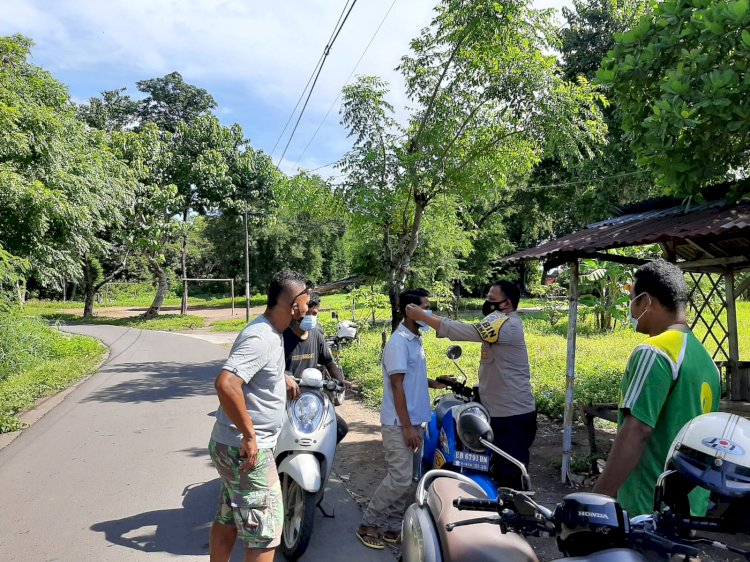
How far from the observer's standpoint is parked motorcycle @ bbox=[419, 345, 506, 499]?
3.33 meters

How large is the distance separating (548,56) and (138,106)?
2838 centimetres

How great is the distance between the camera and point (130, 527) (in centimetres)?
425

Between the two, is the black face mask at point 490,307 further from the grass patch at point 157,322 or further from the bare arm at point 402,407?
the grass patch at point 157,322

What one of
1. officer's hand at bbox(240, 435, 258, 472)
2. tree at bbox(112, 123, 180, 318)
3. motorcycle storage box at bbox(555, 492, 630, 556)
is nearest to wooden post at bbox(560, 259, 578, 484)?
officer's hand at bbox(240, 435, 258, 472)

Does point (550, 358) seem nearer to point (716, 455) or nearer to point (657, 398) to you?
point (657, 398)

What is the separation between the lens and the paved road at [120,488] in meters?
3.92

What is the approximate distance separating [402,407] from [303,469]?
79 cm

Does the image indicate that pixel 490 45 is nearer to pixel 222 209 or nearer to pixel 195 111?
pixel 222 209

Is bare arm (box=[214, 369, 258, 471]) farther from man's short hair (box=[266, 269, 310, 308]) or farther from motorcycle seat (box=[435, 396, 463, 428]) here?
motorcycle seat (box=[435, 396, 463, 428])

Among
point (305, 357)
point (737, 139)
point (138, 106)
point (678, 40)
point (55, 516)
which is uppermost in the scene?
point (138, 106)

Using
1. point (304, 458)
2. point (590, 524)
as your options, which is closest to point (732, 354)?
point (304, 458)

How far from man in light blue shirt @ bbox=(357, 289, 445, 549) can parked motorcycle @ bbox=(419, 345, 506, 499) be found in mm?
101

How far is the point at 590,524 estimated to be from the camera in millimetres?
1372

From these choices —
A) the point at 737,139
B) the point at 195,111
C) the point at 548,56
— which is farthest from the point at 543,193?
the point at 195,111
